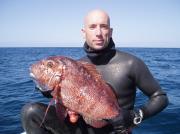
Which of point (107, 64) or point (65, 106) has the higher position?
point (107, 64)

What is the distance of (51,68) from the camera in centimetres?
401

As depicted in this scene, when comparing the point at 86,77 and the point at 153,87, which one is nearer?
the point at 86,77

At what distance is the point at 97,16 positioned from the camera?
4473 millimetres

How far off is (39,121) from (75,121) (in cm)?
55

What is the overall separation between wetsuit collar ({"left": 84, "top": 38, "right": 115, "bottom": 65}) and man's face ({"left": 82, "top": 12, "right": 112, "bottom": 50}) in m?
0.09

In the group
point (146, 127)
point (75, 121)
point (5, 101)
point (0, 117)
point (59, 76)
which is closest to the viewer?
point (59, 76)

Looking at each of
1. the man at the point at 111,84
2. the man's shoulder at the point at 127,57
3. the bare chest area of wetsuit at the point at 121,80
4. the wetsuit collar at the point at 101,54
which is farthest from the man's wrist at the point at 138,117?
the wetsuit collar at the point at 101,54

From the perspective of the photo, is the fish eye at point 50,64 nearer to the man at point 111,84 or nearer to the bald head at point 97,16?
the man at point 111,84

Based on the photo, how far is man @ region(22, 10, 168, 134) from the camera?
4.36 meters

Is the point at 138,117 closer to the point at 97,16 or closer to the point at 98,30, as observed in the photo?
the point at 98,30

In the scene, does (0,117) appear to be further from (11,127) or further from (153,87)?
(153,87)

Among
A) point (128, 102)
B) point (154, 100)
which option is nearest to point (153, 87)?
point (154, 100)

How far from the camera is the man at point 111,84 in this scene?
436 centimetres

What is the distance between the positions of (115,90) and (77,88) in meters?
0.80
